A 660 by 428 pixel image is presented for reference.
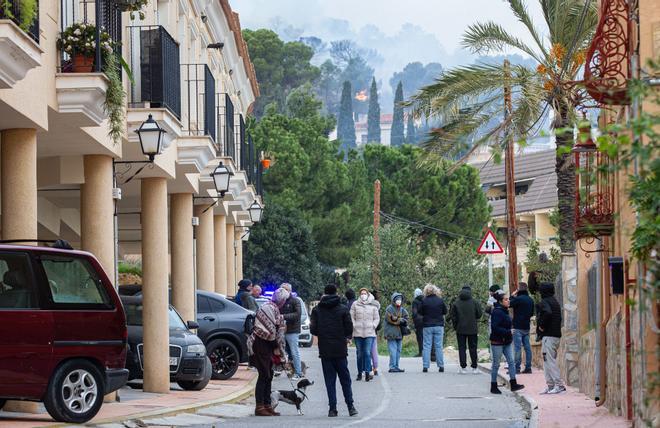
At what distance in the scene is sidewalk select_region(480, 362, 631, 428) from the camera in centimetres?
1583

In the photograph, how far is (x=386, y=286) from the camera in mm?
53156

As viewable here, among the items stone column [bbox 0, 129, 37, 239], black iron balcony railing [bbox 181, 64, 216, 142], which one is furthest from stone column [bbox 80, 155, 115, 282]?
black iron balcony railing [bbox 181, 64, 216, 142]

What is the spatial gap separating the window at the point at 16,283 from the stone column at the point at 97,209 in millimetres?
4262

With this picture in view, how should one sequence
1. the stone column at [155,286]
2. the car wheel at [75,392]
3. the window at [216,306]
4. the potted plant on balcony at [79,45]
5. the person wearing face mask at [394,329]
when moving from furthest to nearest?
the person wearing face mask at [394,329]
the window at [216,306]
the stone column at [155,286]
the potted plant on balcony at [79,45]
the car wheel at [75,392]

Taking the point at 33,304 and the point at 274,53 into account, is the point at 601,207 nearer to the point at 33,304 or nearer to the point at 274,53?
the point at 33,304

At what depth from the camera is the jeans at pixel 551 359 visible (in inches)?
834

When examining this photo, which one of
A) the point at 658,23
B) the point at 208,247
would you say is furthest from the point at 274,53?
the point at 658,23

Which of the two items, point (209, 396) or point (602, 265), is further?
point (209, 396)

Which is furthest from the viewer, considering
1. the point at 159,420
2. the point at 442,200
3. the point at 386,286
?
the point at 442,200

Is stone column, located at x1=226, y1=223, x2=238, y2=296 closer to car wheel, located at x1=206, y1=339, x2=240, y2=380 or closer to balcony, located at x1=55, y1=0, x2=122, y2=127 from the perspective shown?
car wheel, located at x1=206, y1=339, x2=240, y2=380

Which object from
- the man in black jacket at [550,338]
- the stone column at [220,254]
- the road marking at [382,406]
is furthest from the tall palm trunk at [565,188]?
the stone column at [220,254]

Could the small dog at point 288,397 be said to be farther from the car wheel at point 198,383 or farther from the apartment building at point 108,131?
the car wheel at point 198,383

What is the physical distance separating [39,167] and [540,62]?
1291 centimetres

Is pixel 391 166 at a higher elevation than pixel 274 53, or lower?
lower
